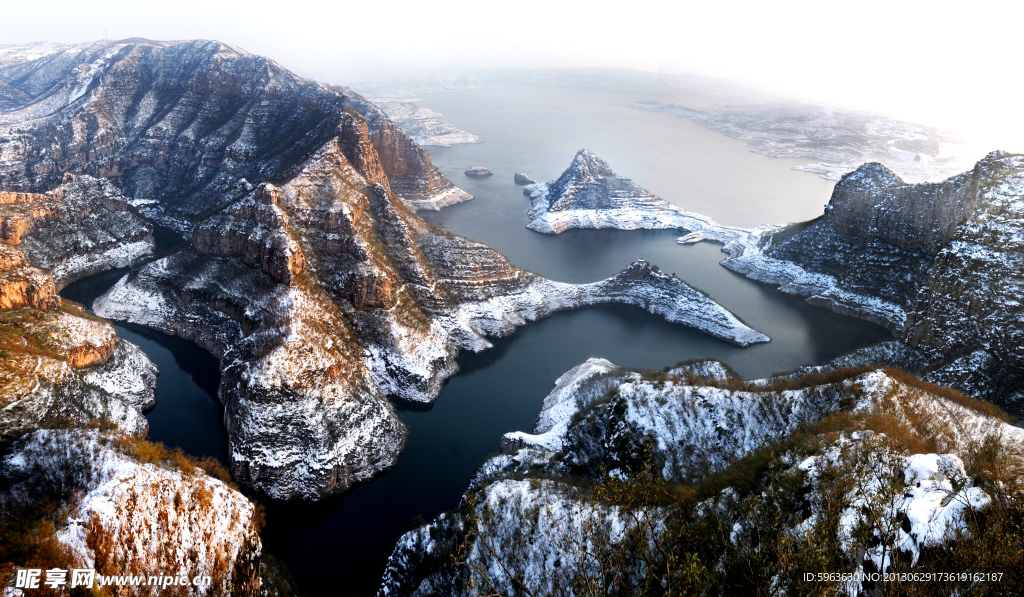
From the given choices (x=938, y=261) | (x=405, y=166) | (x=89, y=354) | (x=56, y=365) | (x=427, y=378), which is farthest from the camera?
(x=405, y=166)

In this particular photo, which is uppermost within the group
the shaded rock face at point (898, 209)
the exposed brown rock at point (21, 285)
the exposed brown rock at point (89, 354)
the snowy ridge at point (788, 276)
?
the shaded rock face at point (898, 209)

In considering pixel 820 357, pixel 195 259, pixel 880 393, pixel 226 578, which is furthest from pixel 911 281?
pixel 195 259

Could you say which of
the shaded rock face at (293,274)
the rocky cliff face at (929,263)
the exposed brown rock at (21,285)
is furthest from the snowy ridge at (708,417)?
the exposed brown rock at (21,285)

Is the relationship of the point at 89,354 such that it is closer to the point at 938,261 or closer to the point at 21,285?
the point at 21,285

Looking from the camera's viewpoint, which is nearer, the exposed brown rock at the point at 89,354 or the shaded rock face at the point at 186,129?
the exposed brown rock at the point at 89,354

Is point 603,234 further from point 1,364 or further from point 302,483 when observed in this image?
point 1,364

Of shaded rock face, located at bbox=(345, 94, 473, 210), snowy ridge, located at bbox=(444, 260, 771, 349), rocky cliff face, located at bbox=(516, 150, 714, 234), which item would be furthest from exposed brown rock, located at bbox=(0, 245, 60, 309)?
rocky cliff face, located at bbox=(516, 150, 714, 234)

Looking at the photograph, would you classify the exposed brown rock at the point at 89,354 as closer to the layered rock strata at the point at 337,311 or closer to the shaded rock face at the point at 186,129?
the layered rock strata at the point at 337,311

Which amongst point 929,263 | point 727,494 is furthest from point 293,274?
point 929,263
